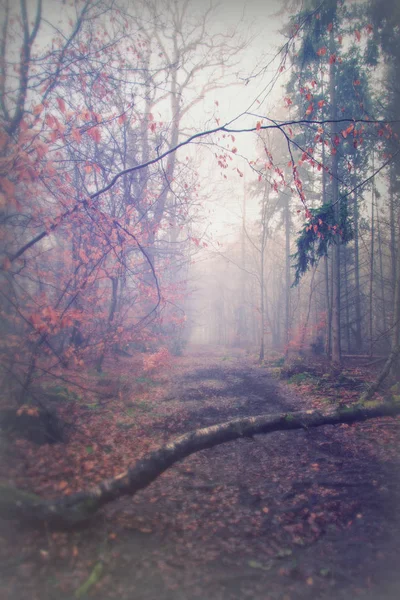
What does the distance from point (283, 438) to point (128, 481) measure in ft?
13.3

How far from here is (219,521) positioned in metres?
3.82

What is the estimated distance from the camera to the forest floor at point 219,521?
281cm

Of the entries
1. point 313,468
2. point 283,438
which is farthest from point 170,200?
point 313,468

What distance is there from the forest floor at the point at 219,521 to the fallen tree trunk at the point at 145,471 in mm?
193

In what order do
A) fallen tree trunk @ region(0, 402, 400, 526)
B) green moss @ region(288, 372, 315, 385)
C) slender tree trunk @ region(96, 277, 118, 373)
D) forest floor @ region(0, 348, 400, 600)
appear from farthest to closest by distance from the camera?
green moss @ region(288, 372, 315, 385), slender tree trunk @ region(96, 277, 118, 373), fallen tree trunk @ region(0, 402, 400, 526), forest floor @ region(0, 348, 400, 600)

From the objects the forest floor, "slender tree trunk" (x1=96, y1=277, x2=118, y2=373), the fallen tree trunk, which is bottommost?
the forest floor

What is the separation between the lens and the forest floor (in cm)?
281

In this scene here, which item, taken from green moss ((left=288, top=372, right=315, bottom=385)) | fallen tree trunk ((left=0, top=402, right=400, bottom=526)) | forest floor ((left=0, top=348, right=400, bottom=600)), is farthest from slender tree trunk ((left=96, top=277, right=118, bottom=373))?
green moss ((left=288, top=372, right=315, bottom=385))

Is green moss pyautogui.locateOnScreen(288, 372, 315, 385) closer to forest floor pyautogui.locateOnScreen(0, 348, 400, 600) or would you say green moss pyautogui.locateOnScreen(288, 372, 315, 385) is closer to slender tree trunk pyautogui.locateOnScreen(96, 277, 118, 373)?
forest floor pyautogui.locateOnScreen(0, 348, 400, 600)

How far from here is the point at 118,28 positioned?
8.46 meters

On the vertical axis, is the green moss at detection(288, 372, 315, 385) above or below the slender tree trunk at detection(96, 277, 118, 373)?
below

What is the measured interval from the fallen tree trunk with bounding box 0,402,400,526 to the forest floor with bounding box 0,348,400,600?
19cm

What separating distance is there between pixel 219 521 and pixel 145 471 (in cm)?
115

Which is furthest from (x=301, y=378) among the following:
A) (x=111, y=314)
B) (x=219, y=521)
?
(x=219, y=521)
